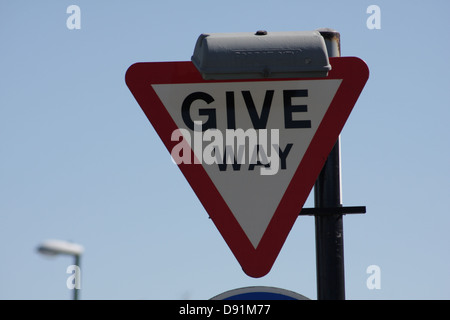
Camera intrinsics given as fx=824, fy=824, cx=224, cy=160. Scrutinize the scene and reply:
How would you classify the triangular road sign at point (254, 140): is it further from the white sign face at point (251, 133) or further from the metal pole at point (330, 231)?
the metal pole at point (330, 231)

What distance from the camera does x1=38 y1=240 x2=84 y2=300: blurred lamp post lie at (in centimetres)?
1022

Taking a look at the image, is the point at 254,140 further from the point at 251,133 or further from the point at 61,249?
the point at 61,249

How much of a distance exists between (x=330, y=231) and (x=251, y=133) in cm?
72

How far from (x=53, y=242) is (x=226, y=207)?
24.6ft

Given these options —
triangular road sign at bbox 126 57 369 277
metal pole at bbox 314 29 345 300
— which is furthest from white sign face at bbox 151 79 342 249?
metal pole at bbox 314 29 345 300

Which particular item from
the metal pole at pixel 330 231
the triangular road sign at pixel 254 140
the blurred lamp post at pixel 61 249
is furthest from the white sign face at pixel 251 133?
the blurred lamp post at pixel 61 249

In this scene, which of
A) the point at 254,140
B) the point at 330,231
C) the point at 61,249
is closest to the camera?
the point at 254,140

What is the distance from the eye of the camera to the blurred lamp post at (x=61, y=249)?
10.2m

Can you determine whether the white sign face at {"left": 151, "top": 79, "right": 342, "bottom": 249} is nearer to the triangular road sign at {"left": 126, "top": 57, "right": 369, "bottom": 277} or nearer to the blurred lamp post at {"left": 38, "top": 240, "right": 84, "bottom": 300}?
the triangular road sign at {"left": 126, "top": 57, "right": 369, "bottom": 277}

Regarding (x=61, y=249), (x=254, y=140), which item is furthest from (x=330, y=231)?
(x=61, y=249)

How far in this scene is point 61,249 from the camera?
10516 mm
